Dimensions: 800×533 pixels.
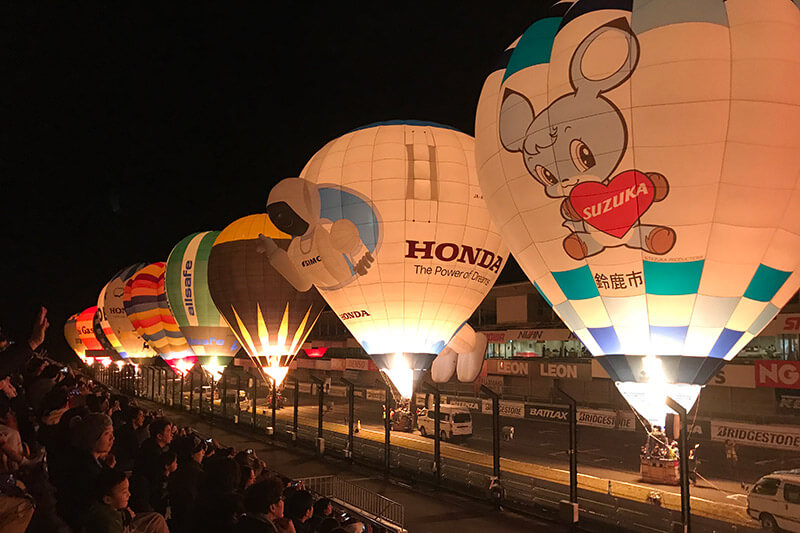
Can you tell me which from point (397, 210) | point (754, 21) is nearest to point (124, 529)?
point (754, 21)

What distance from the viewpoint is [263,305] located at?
2298 centimetres

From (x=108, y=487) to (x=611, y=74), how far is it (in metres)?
7.76

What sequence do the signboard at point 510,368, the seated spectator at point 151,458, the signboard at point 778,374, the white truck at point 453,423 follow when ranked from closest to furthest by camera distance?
1. the seated spectator at point 151,458
2. the signboard at point 778,374
3. the white truck at point 453,423
4. the signboard at point 510,368

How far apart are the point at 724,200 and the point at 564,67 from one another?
2.91 meters

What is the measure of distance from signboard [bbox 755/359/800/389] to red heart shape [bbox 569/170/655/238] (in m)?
18.7

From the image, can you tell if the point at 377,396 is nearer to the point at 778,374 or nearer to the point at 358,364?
the point at 358,364

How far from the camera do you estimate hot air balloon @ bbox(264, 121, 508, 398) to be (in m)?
14.3

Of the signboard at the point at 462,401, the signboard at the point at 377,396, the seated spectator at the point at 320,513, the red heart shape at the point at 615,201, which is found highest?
the red heart shape at the point at 615,201

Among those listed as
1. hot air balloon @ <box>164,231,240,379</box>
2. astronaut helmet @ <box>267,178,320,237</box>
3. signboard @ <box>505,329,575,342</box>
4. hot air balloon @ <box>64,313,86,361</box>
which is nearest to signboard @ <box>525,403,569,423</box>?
signboard @ <box>505,329,575,342</box>

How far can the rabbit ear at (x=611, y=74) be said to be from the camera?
858cm

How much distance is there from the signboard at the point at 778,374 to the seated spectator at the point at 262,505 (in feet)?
78.7

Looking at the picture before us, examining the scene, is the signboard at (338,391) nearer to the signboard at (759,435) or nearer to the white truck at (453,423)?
the white truck at (453,423)

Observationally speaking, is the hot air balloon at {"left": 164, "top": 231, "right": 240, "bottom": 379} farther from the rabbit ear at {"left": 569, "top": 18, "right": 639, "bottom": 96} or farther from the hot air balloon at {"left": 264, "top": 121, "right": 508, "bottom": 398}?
the rabbit ear at {"left": 569, "top": 18, "right": 639, "bottom": 96}

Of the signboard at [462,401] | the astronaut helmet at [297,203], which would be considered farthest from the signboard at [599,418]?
the astronaut helmet at [297,203]
